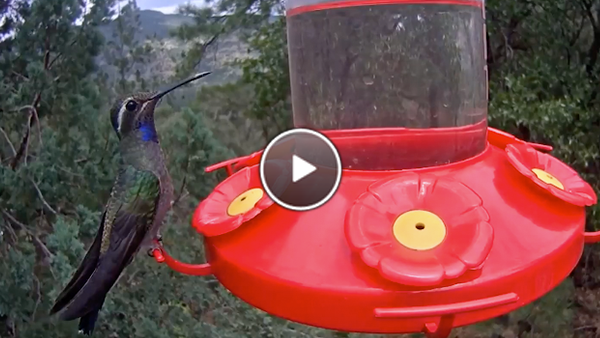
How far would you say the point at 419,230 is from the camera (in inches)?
A: 39.3

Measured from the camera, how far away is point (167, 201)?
1603 millimetres

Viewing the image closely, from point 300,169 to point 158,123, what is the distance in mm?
2306

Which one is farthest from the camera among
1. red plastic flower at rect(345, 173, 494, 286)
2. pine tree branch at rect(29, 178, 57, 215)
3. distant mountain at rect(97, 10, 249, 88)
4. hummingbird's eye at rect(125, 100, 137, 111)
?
distant mountain at rect(97, 10, 249, 88)

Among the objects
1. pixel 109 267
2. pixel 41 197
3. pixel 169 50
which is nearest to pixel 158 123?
pixel 41 197

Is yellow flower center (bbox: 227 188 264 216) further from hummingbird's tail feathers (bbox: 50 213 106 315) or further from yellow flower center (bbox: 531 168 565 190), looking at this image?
yellow flower center (bbox: 531 168 565 190)

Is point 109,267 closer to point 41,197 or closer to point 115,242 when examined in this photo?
point 115,242

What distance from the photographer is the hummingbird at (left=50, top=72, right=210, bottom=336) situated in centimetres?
135

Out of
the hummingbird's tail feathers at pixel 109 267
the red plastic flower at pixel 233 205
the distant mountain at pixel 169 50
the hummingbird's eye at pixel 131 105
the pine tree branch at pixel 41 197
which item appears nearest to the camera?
the red plastic flower at pixel 233 205

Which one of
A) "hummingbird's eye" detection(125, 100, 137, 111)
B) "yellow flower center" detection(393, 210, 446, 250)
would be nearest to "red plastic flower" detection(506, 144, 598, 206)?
"yellow flower center" detection(393, 210, 446, 250)

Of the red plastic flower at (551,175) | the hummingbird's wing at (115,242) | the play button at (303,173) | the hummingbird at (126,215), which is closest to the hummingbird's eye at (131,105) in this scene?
the hummingbird at (126,215)

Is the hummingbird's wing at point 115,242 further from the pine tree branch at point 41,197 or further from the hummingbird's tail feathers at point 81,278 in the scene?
the pine tree branch at point 41,197

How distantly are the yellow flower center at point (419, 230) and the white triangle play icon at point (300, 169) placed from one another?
0.23 meters

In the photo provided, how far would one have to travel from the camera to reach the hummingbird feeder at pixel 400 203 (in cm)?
92

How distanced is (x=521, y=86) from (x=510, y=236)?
3.19 m
